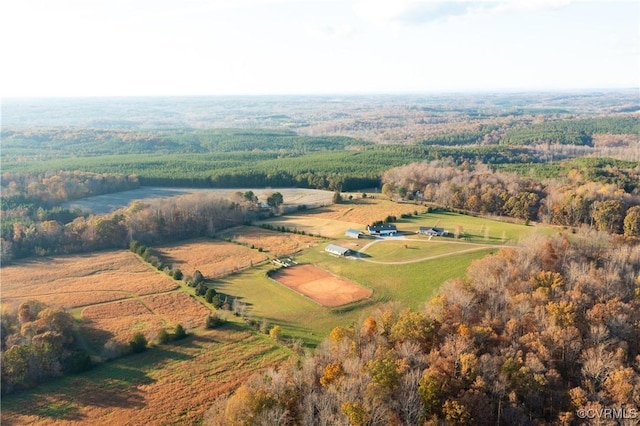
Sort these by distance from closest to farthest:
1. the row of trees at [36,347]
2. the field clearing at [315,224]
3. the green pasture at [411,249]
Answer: the row of trees at [36,347] < the green pasture at [411,249] < the field clearing at [315,224]

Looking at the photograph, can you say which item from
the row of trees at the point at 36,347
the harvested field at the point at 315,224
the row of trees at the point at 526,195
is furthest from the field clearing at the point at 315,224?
the row of trees at the point at 36,347

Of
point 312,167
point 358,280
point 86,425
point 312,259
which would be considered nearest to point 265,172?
point 312,167

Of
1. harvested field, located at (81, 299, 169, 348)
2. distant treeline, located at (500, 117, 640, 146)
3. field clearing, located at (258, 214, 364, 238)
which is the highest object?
distant treeline, located at (500, 117, 640, 146)

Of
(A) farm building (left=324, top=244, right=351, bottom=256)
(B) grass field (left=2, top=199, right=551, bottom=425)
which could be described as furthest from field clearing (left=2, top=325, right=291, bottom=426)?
(A) farm building (left=324, top=244, right=351, bottom=256)

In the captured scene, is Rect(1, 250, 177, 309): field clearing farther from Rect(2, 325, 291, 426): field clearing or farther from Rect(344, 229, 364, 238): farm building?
Rect(344, 229, 364, 238): farm building

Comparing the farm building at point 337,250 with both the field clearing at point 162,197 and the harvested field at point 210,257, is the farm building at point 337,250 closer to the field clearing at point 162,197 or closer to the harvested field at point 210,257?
the harvested field at point 210,257

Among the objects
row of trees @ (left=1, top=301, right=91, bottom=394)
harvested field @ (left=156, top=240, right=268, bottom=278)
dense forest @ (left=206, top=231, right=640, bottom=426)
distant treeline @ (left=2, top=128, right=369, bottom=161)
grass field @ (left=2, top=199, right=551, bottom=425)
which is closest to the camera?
dense forest @ (left=206, top=231, right=640, bottom=426)

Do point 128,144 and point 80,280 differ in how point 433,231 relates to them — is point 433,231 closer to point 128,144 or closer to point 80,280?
point 80,280

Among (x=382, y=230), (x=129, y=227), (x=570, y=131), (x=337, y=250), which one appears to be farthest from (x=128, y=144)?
(x=570, y=131)
